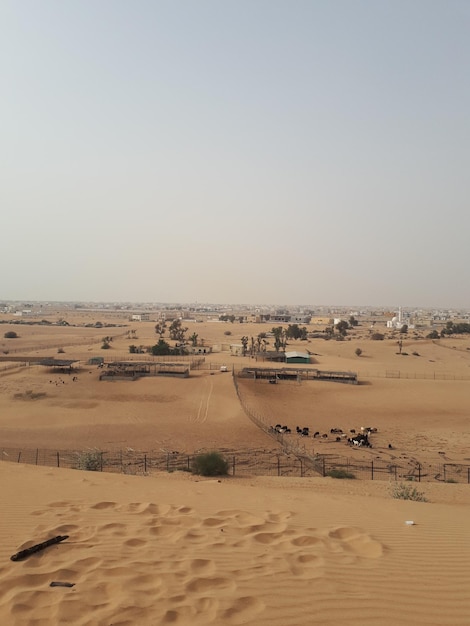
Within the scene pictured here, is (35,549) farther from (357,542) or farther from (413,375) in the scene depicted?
(413,375)

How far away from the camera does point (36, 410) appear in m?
33.5

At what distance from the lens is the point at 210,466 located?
672 inches

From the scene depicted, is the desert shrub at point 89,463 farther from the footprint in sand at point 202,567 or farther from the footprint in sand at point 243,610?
the footprint in sand at point 243,610

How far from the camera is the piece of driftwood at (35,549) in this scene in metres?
6.05

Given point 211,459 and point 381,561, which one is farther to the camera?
point 211,459

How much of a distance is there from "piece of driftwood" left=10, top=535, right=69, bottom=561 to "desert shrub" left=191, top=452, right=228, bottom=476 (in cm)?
1046

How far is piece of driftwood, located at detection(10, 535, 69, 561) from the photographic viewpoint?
6.05 meters

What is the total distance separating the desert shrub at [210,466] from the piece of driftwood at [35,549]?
1046 cm

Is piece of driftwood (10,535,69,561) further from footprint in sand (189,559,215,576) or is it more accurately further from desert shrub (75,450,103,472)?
desert shrub (75,450,103,472)

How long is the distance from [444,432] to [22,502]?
90.4ft

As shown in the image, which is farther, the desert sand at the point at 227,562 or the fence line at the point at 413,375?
the fence line at the point at 413,375

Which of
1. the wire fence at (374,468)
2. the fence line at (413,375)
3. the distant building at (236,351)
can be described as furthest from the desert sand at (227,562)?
the distant building at (236,351)

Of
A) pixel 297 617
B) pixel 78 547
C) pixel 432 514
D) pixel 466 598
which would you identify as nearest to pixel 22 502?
pixel 78 547

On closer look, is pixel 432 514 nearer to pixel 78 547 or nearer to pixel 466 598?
pixel 466 598
